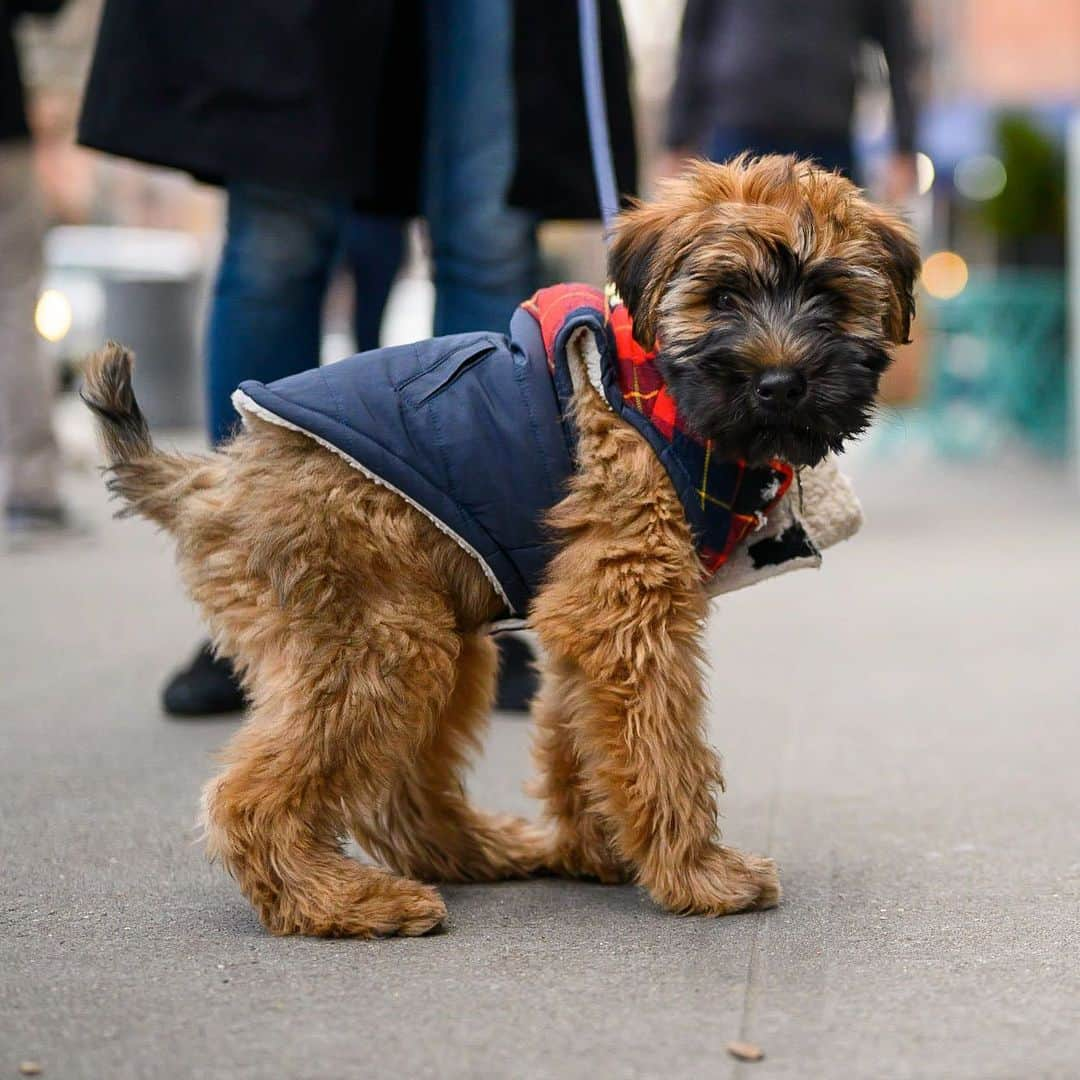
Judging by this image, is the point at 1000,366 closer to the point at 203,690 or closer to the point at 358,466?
the point at 203,690

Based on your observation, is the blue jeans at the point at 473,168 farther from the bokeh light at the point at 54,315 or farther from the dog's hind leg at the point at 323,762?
the bokeh light at the point at 54,315

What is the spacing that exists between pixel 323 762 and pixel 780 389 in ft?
3.29

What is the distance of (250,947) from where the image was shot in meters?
2.99

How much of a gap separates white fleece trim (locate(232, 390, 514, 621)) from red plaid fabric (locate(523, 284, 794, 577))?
0.35 metres

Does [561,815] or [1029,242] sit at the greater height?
[1029,242]

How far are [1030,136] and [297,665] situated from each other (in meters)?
10.7

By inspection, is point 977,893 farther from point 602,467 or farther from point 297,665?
point 297,665

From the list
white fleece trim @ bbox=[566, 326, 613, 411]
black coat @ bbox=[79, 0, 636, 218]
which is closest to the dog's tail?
white fleece trim @ bbox=[566, 326, 613, 411]

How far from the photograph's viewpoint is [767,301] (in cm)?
299

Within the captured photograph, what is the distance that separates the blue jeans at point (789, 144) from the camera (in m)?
7.76

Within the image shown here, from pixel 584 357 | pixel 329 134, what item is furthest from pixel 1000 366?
pixel 584 357

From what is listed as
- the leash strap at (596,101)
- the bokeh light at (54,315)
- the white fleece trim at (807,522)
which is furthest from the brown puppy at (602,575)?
the bokeh light at (54,315)

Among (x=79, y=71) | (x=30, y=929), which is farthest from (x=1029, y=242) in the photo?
(x=79, y=71)

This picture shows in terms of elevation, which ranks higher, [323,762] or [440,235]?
[440,235]
